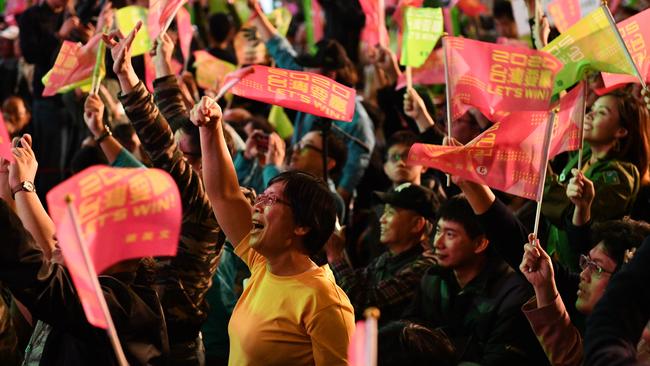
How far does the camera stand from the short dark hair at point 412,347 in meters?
3.41

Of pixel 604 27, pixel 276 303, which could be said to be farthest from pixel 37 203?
pixel 604 27

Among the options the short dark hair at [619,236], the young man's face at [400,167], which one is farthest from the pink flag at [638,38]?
the young man's face at [400,167]

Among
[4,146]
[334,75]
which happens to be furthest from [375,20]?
[4,146]

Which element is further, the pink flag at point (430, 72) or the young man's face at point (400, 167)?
the pink flag at point (430, 72)

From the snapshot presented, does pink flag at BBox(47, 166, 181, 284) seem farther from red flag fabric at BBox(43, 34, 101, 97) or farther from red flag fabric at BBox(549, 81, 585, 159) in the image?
red flag fabric at BBox(43, 34, 101, 97)

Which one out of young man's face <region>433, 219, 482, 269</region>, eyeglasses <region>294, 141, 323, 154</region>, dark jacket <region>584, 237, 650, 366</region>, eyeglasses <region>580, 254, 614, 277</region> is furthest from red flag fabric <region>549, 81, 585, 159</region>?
dark jacket <region>584, 237, 650, 366</region>

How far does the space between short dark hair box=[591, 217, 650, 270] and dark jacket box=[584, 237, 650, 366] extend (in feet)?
4.81

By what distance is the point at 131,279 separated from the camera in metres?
3.65

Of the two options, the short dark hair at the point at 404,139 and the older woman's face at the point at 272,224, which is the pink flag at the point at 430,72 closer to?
the short dark hair at the point at 404,139

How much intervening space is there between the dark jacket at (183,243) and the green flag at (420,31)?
228 centimetres

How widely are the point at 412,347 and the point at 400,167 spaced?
2938mm

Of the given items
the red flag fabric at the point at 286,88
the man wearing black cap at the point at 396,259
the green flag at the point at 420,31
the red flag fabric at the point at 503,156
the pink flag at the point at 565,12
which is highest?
the pink flag at the point at 565,12

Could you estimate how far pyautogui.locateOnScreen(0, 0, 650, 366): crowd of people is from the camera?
3.41 m

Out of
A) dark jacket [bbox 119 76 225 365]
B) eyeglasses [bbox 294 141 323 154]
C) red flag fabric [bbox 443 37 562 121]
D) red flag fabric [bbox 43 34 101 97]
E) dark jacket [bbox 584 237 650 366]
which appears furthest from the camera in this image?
eyeglasses [bbox 294 141 323 154]
